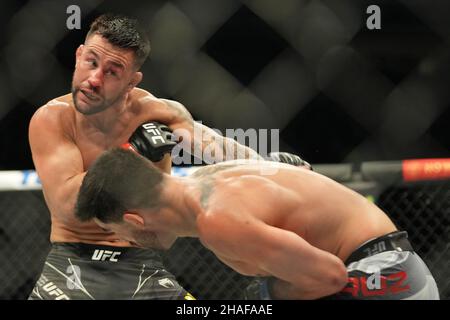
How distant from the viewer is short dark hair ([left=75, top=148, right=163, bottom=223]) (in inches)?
67.6

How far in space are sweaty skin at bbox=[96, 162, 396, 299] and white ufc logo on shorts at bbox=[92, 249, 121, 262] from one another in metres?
0.40

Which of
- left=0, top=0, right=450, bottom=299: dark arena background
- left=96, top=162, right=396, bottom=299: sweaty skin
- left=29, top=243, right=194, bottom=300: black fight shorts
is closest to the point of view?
left=96, top=162, right=396, bottom=299: sweaty skin

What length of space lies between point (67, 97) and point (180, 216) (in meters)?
0.76

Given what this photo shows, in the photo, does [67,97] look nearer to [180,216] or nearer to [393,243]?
[180,216]

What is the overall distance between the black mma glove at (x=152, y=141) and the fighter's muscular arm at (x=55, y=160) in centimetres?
18

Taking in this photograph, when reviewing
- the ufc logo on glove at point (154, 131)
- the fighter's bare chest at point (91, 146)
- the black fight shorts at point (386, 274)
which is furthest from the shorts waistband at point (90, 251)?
the black fight shorts at point (386, 274)

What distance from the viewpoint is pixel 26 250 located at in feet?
9.15

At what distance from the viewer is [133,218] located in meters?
1.72

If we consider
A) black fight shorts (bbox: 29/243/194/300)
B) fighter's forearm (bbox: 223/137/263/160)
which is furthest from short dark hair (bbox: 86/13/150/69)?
black fight shorts (bbox: 29/243/194/300)

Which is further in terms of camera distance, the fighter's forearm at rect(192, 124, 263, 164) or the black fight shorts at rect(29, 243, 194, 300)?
the fighter's forearm at rect(192, 124, 263, 164)

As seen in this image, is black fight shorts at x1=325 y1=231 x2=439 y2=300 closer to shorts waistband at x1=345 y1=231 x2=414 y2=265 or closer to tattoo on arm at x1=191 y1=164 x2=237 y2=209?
shorts waistband at x1=345 y1=231 x2=414 y2=265

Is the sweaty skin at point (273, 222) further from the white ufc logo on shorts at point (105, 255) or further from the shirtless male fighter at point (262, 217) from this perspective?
the white ufc logo on shorts at point (105, 255)
